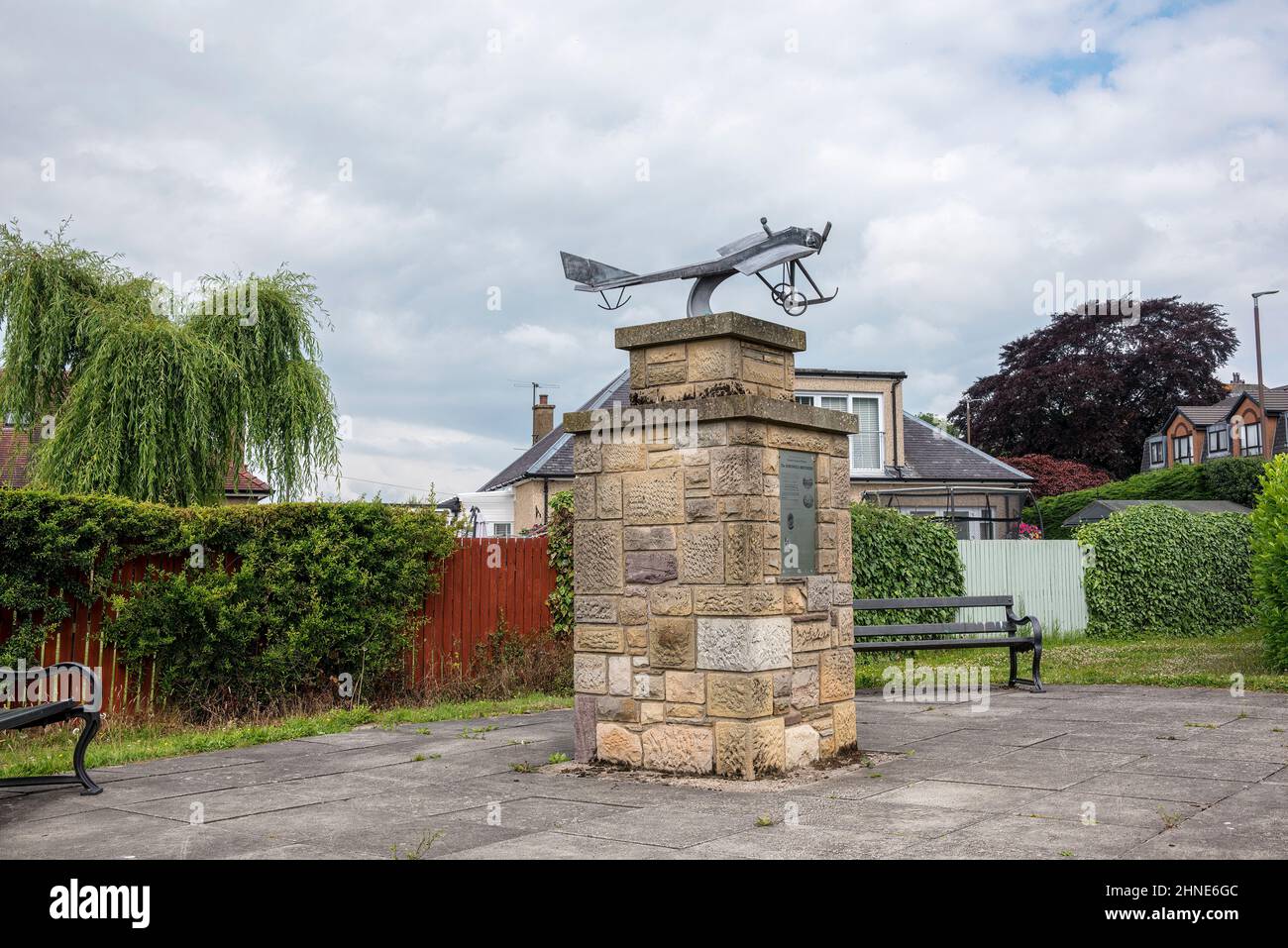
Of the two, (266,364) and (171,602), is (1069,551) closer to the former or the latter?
(266,364)

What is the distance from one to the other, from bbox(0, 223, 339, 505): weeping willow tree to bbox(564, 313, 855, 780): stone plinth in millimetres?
8640

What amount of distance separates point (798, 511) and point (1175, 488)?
33604 millimetres

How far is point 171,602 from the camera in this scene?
9.95 meters

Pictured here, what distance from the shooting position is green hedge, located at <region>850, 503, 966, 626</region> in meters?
15.9

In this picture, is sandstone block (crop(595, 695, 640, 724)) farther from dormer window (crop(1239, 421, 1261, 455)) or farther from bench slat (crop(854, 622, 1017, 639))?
dormer window (crop(1239, 421, 1261, 455))

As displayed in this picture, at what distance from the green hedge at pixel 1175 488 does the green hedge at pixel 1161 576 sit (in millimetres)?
14888

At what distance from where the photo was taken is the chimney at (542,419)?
36344 millimetres

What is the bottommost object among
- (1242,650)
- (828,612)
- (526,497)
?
(1242,650)

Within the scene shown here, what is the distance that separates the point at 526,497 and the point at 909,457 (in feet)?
34.2

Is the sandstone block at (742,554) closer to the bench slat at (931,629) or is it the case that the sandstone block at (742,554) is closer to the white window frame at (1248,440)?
the bench slat at (931,629)

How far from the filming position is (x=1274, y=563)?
12836 millimetres

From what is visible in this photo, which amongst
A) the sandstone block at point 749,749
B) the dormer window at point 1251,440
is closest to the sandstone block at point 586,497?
the sandstone block at point 749,749

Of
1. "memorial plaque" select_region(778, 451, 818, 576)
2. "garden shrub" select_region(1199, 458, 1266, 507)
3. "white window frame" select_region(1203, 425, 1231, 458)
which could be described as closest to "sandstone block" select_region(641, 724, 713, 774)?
"memorial plaque" select_region(778, 451, 818, 576)
